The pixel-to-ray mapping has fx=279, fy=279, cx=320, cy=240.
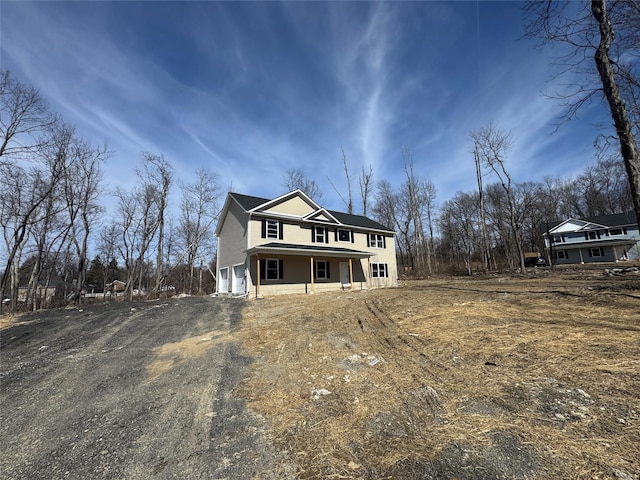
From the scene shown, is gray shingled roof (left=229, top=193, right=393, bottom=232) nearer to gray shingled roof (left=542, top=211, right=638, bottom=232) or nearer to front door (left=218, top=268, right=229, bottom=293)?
front door (left=218, top=268, right=229, bottom=293)

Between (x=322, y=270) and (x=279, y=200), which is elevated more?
(x=279, y=200)

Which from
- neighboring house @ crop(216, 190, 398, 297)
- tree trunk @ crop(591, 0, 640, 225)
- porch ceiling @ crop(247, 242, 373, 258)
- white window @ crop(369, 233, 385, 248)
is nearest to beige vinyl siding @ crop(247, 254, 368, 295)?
neighboring house @ crop(216, 190, 398, 297)

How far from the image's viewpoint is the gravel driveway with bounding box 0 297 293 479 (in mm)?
2635

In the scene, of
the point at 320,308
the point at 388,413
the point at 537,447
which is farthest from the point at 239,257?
the point at 537,447

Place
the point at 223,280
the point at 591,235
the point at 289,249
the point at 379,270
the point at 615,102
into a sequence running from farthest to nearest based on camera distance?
the point at 591,235 < the point at 379,270 < the point at 223,280 < the point at 289,249 < the point at 615,102

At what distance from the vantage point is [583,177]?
1822 inches

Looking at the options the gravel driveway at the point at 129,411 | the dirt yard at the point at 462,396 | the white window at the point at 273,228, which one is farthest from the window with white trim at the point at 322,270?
the dirt yard at the point at 462,396

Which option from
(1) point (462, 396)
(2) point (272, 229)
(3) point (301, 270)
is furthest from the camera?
(3) point (301, 270)

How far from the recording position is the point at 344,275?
69.6 ft

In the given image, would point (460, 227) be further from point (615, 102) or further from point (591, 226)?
point (615, 102)

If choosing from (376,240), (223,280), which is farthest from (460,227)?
(223,280)

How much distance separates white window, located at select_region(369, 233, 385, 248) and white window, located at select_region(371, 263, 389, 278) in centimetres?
169

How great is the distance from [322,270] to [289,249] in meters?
4.51

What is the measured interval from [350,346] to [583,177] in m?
60.3
